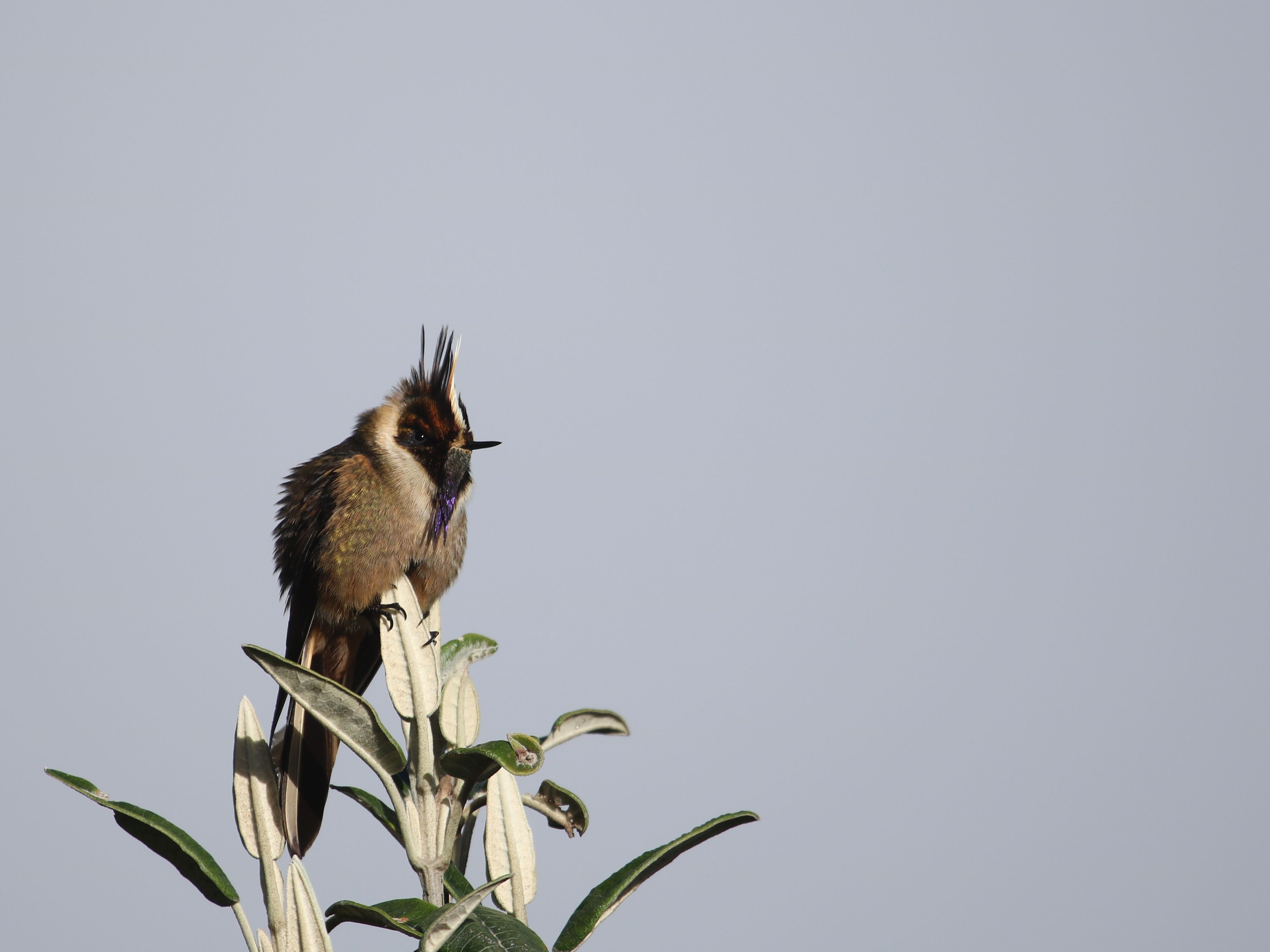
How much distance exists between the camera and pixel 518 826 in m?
2.77

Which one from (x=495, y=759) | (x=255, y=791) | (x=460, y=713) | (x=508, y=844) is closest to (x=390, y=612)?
(x=460, y=713)

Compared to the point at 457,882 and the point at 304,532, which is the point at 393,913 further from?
the point at 304,532

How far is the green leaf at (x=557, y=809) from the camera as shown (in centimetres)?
285

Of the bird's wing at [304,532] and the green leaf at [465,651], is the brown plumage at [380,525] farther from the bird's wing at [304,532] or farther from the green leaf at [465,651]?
the green leaf at [465,651]

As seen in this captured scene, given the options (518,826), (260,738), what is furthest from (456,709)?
(260,738)

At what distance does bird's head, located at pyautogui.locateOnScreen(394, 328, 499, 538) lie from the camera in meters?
3.87

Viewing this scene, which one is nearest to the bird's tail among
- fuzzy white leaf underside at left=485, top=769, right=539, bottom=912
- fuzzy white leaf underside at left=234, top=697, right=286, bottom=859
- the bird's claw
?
fuzzy white leaf underside at left=234, top=697, right=286, bottom=859

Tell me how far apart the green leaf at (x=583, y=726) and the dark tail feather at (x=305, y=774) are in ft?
2.33

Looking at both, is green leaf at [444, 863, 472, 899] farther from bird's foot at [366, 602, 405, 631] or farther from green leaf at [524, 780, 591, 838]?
bird's foot at [366, 602, 405, 631]

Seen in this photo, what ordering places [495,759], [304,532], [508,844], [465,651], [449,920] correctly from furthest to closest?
[304,532] < [465,651] < [508,844] < [495,759] < [449,920]

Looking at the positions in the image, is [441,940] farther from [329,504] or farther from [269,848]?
[329,504]

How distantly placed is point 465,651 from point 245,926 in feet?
2.89

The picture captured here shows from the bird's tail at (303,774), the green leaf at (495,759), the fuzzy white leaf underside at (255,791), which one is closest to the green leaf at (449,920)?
the green leaf at (495,759)

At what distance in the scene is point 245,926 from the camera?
8.28ft
